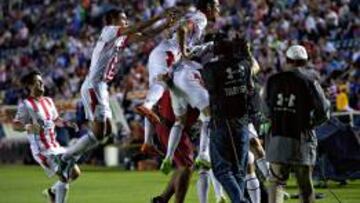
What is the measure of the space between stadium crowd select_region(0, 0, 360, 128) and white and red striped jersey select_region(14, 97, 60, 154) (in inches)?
346

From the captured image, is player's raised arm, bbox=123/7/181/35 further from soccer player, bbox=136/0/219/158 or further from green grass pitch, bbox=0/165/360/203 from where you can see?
green grass pitch, bbox=0/165/360/203

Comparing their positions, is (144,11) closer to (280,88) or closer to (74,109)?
(74,109)

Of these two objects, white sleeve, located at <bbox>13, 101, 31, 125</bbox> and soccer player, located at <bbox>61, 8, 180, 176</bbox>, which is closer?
soccer player, located at <bbox>61, 8, 180, 176</bbox>

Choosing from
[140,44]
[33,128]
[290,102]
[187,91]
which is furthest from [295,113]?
[140,44]

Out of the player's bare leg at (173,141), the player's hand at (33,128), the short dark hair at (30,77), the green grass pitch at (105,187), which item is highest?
the short dark hair at (30,77)

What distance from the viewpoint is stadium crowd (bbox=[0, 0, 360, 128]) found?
27016mm

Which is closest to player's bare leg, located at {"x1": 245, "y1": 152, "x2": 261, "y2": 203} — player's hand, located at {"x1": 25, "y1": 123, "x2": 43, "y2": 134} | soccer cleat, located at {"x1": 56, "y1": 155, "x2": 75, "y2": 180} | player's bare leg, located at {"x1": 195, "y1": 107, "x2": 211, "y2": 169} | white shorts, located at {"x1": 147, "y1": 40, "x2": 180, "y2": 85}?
player's bare leg, located at {"x1": 195, "y1": 107, "x2": 211, "y2": 169}

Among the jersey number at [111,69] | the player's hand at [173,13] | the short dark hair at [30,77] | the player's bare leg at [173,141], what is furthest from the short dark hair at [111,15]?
the player's bare leg at [173,141]

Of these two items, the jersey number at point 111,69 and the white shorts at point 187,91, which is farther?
the jersey number at point 111,69

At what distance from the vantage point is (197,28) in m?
13.2

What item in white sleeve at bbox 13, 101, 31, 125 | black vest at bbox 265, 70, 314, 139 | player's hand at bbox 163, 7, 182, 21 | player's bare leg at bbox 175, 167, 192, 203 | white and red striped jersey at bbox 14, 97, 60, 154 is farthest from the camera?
white sleeve at bbox 13, 101, 31, 125

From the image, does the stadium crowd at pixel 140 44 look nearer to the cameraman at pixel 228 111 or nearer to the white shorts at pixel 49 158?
the white shorts at pixel 49 158

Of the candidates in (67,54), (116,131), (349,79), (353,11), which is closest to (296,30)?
(353,11)

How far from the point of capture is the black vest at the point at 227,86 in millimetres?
10971
